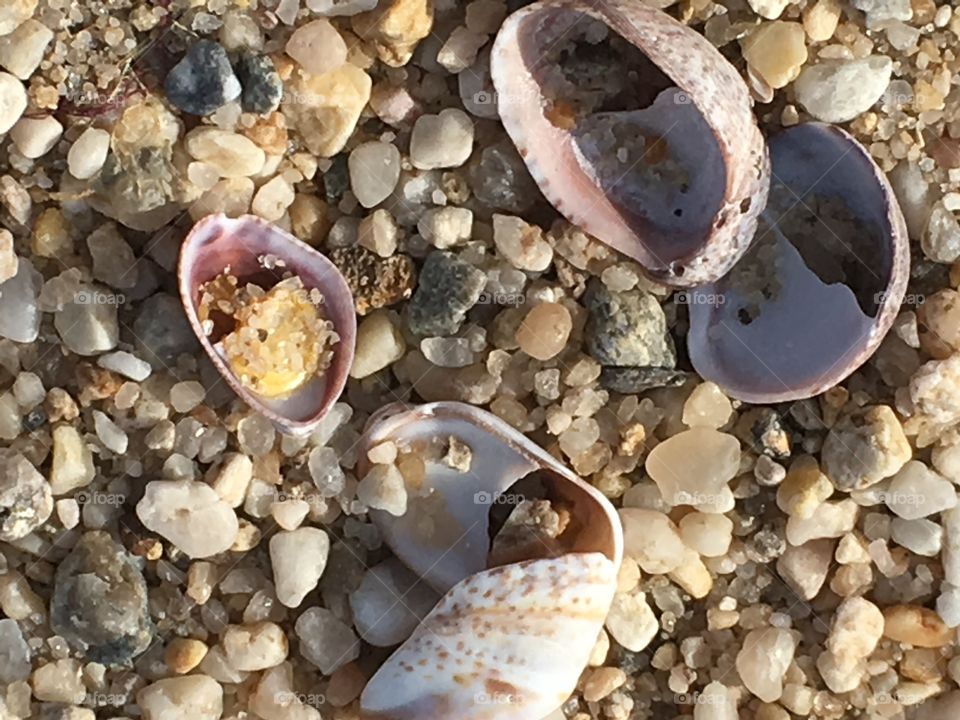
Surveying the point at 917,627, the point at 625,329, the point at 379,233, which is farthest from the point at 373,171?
the point at 917,627

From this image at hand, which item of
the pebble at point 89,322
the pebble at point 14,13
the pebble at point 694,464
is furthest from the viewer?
the pebble at point 694,464

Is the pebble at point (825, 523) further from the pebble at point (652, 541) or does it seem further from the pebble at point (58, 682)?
the pebble at point (58, 682)

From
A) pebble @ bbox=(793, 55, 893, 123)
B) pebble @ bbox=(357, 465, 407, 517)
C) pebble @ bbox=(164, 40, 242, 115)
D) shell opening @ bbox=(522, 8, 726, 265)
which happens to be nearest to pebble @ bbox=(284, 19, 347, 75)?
pebble @ bbox=(164, 40, 242, 115)

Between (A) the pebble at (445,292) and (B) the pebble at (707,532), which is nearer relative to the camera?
(A) the pebble at (445,292)

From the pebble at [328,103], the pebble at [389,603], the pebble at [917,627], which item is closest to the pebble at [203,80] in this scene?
the pebble at [328,103]

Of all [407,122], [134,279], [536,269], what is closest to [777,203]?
→ [536,269]

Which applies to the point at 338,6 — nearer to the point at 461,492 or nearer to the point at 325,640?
the point at 461,492
